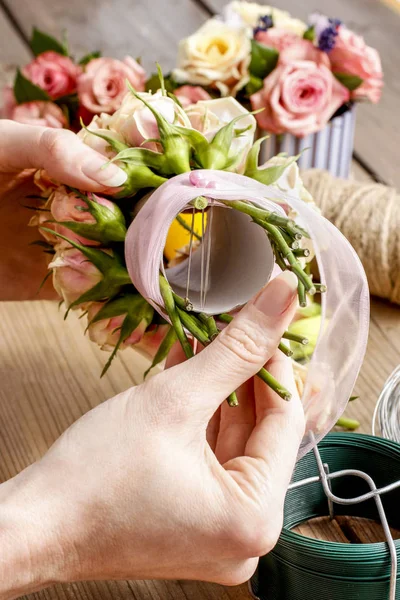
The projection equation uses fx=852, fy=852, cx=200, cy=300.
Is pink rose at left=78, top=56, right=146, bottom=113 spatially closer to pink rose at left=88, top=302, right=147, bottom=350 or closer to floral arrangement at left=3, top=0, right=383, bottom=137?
floral arrangement at left=3, top=0, right=383, bottom=137

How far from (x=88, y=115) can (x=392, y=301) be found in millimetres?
438

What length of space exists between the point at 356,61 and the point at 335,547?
0.71 metres

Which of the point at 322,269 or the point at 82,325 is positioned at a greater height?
the point at 322,269

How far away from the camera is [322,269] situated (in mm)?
564

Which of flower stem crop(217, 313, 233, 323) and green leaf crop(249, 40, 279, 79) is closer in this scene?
flower stem crop(217, 313, 233, 323)

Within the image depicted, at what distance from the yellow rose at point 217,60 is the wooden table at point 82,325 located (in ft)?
0.71

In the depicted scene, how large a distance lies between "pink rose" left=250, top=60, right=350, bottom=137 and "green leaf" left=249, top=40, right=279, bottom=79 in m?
0.01

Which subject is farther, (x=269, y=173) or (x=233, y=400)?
(x=269, y=173)

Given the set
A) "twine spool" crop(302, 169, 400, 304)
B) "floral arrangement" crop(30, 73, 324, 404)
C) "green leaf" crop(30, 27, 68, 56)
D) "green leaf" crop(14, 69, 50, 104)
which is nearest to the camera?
"floral arrangement" crop(30, 73, 324, 404)

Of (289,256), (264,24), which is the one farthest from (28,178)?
(264,24)

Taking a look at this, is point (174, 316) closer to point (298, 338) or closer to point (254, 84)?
point (298, 338)

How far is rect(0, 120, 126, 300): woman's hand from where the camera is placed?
2.12 ft

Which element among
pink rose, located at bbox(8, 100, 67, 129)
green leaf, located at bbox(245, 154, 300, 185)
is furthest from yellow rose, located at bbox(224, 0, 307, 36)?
green leaf, located at bbox(245, 154, 300, 185)

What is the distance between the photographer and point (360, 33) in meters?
1.39
